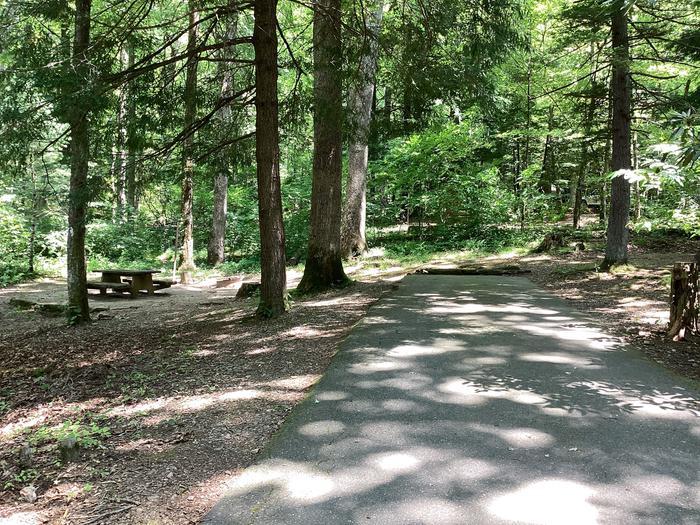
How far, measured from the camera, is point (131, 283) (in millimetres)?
13703

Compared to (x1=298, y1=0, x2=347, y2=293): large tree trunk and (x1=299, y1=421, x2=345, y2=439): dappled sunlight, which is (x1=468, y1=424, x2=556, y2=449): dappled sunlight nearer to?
(x1=299, y1=421, x2=345, y2=439): dappled sunlight

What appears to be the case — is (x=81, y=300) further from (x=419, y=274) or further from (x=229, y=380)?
(x=419, y=274)

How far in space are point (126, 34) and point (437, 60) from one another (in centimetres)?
494

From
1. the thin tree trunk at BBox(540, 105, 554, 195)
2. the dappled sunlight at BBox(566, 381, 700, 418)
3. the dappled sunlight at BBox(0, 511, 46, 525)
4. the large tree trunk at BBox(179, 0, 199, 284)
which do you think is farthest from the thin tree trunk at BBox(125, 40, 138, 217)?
the thin tree trunk at BBox(540, 105, 554, 195)

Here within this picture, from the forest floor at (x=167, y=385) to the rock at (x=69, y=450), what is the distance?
56mm

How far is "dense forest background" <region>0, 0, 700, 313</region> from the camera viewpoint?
7.47m

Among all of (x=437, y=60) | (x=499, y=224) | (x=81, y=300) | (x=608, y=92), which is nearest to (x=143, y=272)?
(x=81, y=300)

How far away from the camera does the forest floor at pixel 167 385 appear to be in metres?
3.18

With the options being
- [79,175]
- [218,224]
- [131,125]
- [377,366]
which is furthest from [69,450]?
[218,224]

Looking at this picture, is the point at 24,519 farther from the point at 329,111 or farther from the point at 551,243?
the point at 551,243

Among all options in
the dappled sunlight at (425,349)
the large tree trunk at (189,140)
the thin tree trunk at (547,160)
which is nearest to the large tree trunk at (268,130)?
the large tree trunk at (189,140)

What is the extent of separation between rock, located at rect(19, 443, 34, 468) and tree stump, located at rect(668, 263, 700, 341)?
6613 millimetres

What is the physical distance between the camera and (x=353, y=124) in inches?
368

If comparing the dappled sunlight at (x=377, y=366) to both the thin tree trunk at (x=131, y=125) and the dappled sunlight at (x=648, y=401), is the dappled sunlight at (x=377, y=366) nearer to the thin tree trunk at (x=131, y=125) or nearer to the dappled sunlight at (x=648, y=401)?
the dappled sunlight at (x=648, y=401)
